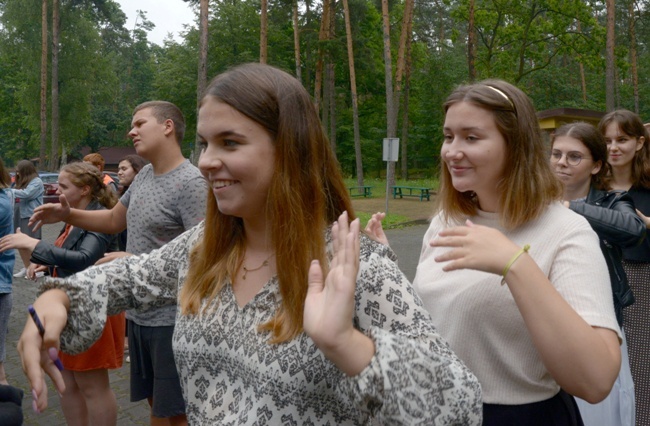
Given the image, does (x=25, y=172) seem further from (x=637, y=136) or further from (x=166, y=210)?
(x=637, y=136)

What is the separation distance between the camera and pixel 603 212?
2977 mm

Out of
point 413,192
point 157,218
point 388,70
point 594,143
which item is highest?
point 388,70

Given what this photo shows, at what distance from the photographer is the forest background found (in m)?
29.5

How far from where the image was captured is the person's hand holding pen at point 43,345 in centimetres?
154

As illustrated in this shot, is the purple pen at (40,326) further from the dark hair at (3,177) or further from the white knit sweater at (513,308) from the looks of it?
the dark hair at (3,177)

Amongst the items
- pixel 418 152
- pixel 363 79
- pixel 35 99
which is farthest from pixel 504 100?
pixel 418 152

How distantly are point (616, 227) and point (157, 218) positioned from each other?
253 centimetres

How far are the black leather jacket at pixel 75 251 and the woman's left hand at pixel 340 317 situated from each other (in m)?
2.59

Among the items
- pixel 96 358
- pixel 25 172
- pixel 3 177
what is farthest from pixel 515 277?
pixel 25 172

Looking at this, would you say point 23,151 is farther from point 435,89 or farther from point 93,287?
point 93,287

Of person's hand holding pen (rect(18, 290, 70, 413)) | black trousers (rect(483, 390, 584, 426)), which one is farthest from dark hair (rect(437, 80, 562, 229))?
person's hand holding pen (rect(18, 290, 70, 413))

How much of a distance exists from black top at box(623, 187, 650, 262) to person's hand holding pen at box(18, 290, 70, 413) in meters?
3.32

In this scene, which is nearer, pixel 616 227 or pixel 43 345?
pixel 43 345

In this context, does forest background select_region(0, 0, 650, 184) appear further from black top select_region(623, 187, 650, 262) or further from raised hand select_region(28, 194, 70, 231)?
raised hand select_region(28, 194, 70, 231)
